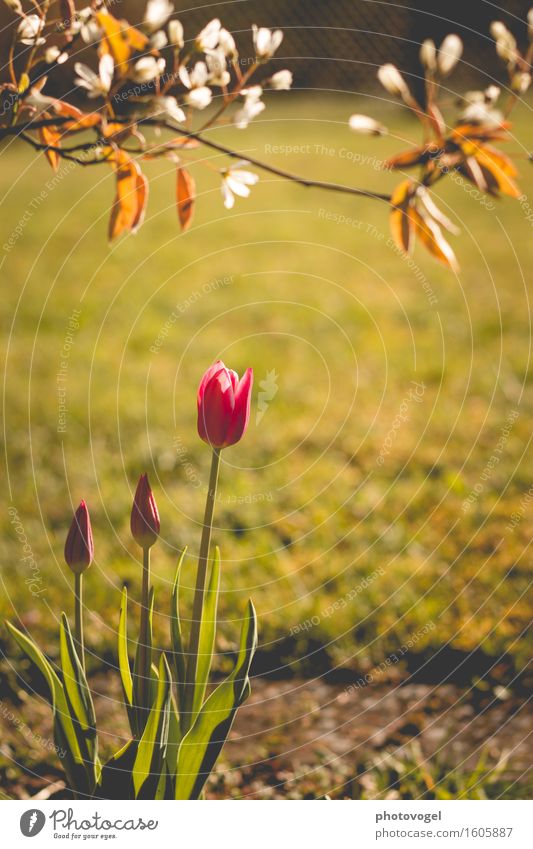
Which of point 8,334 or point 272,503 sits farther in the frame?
point 8,334

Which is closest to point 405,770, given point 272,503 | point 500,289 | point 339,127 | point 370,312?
point 272,503

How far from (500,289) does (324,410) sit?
59.4 inches

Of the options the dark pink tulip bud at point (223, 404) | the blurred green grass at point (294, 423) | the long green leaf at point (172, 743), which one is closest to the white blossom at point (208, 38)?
the dark pink tulip bud at point (223, 404)

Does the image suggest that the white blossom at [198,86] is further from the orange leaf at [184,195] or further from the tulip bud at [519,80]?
the tulip bud at [519,80]

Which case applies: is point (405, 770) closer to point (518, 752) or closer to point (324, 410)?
point (518, 752)

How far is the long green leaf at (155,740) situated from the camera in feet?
3.08

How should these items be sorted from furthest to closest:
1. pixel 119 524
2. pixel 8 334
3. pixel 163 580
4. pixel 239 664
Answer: pixel 8 334, pixel 119 524, pixel 163 580, pixel 239 664

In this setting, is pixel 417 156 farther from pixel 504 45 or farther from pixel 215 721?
pixel 215 721

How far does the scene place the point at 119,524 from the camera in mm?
2229

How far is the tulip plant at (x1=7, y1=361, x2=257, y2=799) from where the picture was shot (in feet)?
3.05

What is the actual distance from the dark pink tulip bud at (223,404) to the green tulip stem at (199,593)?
0.03m

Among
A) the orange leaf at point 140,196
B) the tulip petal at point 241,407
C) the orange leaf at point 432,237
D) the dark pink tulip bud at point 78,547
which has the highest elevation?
the orange leaf at point 140,196

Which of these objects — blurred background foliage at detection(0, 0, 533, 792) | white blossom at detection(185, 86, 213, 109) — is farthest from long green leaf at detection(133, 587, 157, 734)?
white blossom at detection(185, 86, 213, 109)

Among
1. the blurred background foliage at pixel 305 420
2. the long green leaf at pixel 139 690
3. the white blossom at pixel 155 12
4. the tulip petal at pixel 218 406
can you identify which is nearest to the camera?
the white blossom at pixel 155 12
